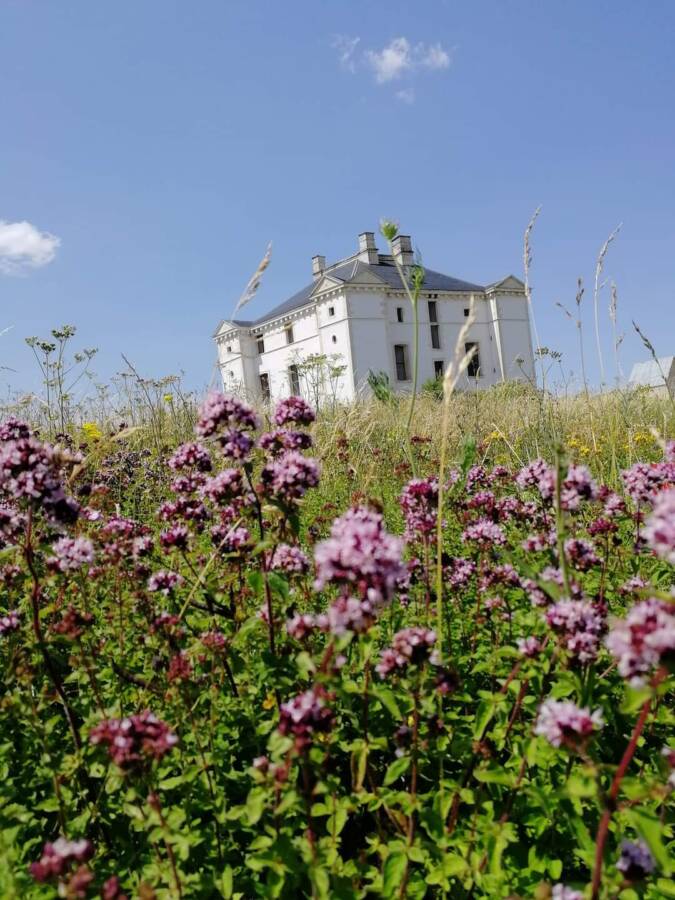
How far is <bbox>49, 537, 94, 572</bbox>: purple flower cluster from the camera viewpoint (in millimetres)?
2703

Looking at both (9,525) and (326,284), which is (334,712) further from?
(326,284)

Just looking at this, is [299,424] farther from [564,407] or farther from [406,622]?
[564,407]

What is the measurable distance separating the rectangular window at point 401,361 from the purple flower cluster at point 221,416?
5634cm

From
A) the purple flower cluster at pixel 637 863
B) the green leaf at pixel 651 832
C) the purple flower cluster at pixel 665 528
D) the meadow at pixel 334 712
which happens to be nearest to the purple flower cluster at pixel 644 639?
the meadow at pixel 334 712

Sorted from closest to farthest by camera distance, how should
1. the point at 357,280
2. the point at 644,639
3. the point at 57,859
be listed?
1. the point at 644,639
2. the point at 57,859
3. the point at 357,280

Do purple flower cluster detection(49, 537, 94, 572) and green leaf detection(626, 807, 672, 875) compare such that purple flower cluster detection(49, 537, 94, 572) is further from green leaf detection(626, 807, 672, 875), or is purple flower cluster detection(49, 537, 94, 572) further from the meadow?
green leaf detection(626, 807, 672, 875)

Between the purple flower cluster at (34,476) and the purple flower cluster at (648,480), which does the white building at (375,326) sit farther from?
the purple flower cluster at (34,476)

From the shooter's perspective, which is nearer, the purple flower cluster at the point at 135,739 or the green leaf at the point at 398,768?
the purple flower cluster at the point at 135,739

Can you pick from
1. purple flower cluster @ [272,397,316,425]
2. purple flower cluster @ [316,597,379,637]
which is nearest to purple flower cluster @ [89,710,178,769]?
purple flower cluster @ [316,597,379,637]

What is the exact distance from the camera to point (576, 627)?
2.00 meters

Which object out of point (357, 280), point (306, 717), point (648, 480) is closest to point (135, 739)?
point (306, 717)

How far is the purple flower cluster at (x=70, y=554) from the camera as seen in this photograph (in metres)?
2.70

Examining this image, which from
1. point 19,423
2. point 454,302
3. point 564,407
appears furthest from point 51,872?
point 454,302

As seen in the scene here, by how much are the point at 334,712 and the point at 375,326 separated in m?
55.2
